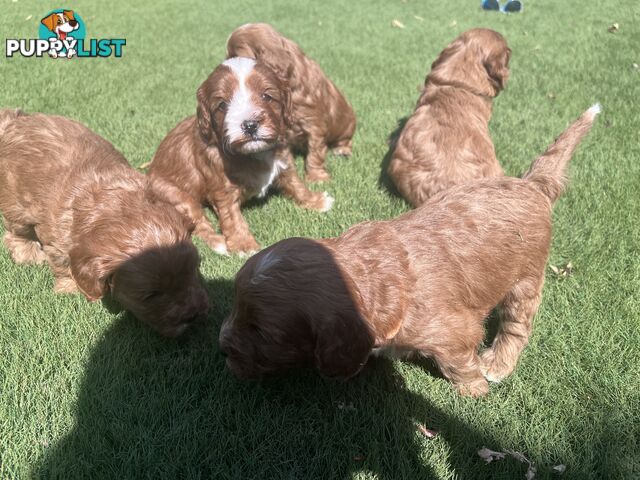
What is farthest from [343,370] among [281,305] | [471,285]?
[471,285]

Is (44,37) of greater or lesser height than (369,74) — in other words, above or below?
below

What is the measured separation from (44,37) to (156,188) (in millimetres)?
7370

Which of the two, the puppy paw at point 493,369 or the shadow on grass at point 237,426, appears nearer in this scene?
the shadow on grass at point 237,426

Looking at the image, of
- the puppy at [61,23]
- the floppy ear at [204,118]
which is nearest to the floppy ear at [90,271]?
the floppy ear at [204,118]

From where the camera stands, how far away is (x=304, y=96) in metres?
5.51

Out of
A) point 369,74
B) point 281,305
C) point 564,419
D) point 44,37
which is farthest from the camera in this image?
point 44,37

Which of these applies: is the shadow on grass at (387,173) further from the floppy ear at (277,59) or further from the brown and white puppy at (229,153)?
the floppy ear at (277,59)

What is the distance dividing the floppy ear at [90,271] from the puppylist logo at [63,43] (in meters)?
7.41

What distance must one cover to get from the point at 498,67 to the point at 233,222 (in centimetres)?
339

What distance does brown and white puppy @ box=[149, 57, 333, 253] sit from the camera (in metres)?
4.12

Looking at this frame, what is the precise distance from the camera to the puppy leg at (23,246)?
14.2 ft

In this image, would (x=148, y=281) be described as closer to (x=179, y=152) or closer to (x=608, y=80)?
(x=179, y=152)

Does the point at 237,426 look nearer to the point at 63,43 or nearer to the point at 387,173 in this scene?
the point at 387,173

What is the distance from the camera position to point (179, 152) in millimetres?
4695
